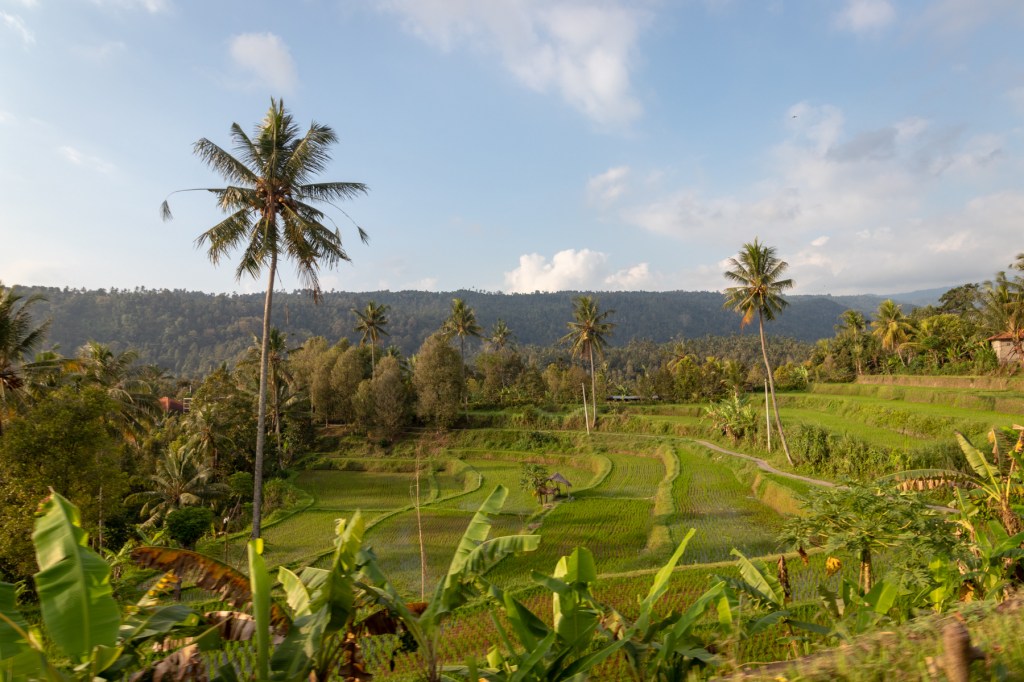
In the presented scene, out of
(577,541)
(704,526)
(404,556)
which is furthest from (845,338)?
(404,556)

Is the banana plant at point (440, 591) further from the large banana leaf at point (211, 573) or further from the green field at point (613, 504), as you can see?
the green field at point (613, 504)

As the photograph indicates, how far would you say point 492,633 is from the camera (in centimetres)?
933

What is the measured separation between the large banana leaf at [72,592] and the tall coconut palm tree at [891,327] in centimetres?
4597

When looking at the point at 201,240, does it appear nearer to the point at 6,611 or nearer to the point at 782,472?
the point at 6,611

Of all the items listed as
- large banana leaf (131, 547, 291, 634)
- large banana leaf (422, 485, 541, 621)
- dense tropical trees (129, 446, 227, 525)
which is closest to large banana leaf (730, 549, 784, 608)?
large banana leaf (422, 485, 541, 621)

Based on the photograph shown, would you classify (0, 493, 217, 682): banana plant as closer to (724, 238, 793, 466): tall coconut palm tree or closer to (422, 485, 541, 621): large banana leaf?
(422, 485, 541, 621): large banana leaf

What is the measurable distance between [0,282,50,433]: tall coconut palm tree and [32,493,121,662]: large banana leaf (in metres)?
12.1

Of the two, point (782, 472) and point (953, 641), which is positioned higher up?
point (953, 641)

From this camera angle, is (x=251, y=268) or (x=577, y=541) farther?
(x=577, y=541)

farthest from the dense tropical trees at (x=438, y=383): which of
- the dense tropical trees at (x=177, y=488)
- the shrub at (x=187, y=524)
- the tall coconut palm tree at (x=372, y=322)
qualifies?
the shrub at (x=187, y=524)

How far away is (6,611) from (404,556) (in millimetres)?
14367

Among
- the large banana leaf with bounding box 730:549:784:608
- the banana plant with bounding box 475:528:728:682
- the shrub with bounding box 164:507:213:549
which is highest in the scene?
the banana plant with bounding box 475:528:728:682

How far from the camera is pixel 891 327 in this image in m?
38.9

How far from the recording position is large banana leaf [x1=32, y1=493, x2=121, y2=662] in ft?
9.48
